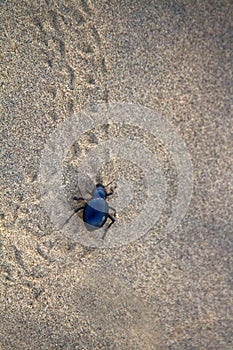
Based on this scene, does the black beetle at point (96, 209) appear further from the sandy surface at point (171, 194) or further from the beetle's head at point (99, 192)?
the sandy surface at point (171, 194)

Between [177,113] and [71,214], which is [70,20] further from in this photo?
[71,214]

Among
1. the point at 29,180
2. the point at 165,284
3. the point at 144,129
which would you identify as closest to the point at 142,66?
the point at 144,129

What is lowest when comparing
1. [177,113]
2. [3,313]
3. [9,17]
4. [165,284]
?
[3,313]

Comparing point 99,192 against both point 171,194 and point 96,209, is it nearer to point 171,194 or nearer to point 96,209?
point 96,209

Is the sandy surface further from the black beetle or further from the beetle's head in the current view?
the beetle's head

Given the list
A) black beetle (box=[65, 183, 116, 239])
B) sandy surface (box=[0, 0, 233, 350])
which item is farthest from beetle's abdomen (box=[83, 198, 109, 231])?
sandy surface (box=[0, 0, 233, 350])
